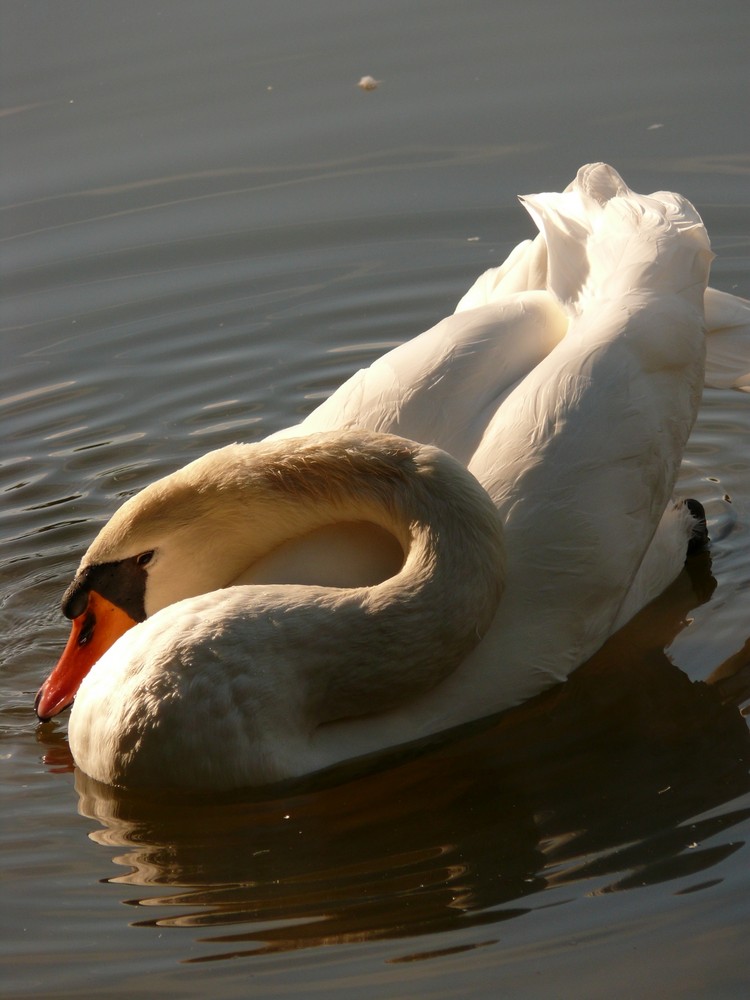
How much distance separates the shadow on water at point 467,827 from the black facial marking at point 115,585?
1.64 ft

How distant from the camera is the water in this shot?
428 cm

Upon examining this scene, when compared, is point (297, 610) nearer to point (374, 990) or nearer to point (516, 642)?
point (516, 642)

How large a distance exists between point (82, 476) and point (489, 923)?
3.82 m

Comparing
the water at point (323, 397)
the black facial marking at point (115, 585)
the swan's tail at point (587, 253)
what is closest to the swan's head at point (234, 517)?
the black facial marking at point (115, 585)

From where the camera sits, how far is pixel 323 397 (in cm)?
814

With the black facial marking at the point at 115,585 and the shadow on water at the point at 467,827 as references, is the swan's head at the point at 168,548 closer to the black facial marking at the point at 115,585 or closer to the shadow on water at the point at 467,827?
the black facial marking at the point at 115,585

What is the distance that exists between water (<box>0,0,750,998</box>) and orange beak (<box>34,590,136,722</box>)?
16 centimetres

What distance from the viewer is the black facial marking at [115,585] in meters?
5.36

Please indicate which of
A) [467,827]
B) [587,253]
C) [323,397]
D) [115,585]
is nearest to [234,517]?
[115,585]

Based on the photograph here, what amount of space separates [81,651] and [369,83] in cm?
598

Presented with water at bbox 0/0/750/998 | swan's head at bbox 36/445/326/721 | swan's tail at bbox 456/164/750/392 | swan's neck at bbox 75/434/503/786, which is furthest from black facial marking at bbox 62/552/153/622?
swan's tail at bbox 456/164/750/392

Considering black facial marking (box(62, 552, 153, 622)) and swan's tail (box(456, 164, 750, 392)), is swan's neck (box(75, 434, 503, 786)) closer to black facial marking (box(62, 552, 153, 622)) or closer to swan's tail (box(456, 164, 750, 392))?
black facial marking (box(62, 552, 153, 622))

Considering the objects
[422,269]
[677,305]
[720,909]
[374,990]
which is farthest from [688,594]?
[422,269]

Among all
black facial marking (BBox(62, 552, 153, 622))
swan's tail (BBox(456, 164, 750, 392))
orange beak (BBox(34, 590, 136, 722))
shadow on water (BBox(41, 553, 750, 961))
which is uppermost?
swan's tail (BBox(456, 164, 750, 392))
